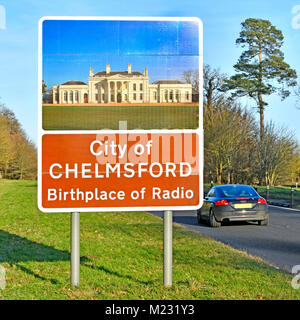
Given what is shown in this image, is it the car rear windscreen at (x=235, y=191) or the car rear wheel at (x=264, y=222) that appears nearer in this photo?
the car rear wheel at (x=264, y=222)

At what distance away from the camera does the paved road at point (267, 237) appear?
10874 millimetres

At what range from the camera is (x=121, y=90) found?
7324 mm

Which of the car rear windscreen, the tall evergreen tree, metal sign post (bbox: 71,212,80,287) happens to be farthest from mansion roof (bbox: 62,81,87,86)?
the tall evergreen tree

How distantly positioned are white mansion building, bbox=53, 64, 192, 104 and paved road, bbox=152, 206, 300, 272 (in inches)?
150

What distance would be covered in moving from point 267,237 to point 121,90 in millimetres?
8228

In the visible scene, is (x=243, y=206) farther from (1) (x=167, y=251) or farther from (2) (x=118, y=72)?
(2) (x=118, y=72)

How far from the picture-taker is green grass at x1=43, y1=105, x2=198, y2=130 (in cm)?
722

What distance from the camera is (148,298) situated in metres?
6.70

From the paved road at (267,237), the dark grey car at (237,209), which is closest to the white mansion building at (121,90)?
the paved road at (267,237)

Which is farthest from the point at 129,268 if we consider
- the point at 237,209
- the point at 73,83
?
the point at 237,209

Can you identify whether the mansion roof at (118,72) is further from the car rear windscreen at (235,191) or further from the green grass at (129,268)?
the car rear windscreen at (235,191)

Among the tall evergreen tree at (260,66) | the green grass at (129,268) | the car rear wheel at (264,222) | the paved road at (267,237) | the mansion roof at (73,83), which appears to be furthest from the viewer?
the tall evergreen tree at (260,66)

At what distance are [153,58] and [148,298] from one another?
3.02 meters

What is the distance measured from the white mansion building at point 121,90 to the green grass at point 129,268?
247 cm
